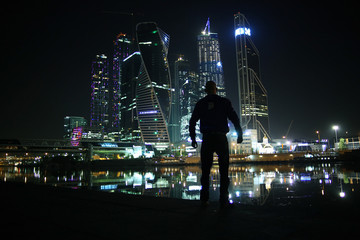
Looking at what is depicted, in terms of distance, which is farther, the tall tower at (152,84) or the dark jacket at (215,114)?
the tall tower at (152,84)

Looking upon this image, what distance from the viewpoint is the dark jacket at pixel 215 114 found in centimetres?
454

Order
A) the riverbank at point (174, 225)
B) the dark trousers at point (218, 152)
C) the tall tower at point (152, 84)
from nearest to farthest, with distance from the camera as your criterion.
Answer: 1. the riverbank at point (174, 225)
2. the dark trousers at point (218, 152)
3. the tall tower at point (152, 84)

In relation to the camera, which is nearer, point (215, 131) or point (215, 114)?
point (215, 131)

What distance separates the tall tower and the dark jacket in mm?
150250

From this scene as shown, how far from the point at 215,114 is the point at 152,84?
153858 millimetres

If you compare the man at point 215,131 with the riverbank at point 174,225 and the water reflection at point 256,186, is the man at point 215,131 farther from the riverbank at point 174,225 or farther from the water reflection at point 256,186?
the water reflection at point 256,186

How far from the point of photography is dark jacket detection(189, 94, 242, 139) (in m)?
4.54

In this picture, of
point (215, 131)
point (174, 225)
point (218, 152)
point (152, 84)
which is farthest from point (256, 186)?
point (152, 84)

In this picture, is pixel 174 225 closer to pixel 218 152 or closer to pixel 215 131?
pixel 218 152

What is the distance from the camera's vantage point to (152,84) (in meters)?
156

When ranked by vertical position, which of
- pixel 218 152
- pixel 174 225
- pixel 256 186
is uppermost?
pixel 218 152

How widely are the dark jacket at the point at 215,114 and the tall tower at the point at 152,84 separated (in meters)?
150

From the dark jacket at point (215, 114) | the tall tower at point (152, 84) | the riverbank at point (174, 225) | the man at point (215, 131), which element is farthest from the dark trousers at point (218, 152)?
the tall tower at point (152, 84)

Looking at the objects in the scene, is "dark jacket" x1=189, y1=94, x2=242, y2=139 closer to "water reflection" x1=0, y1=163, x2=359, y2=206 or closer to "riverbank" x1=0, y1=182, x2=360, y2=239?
"riverbank" x1=0, y1=182, x2=360, y2=239
